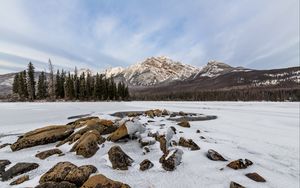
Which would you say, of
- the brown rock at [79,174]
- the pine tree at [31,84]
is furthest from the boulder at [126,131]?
the pine tree at [31,84]

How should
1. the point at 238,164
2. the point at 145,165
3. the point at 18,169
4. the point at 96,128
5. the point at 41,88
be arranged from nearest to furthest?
1. the point at 18,169
2. the point at 145,165
3. the point at 238,164
4. the point at 96,128
5. the point at 41,88

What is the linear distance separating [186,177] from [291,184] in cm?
440

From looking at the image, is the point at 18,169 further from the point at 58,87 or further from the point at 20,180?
the point at 58,87

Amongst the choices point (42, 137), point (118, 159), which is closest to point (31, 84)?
point (42, 137)

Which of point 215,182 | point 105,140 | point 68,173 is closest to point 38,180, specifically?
point 68,173

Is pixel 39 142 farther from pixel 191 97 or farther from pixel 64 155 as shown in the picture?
pixel 191 97

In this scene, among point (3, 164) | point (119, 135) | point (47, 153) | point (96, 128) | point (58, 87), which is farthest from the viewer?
point (58, 87)

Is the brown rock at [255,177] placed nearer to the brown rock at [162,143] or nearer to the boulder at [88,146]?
the brown rock at [162,143]

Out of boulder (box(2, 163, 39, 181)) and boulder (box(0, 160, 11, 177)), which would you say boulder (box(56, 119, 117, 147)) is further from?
boulder (box(2, 163, 39, 181))

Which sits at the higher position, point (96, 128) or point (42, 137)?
point (96, 128)

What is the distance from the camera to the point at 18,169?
8648 mm

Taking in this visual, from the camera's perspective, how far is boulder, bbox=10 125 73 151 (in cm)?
1169

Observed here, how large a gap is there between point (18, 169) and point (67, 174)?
226 cm

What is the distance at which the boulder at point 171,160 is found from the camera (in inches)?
375
